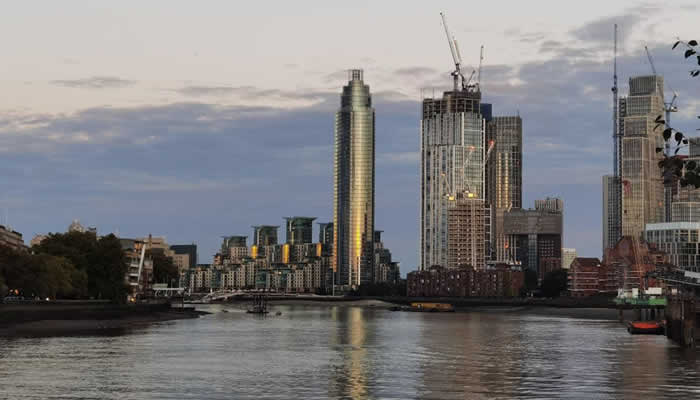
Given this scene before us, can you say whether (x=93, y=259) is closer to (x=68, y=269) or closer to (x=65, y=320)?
(x=68, y=269)

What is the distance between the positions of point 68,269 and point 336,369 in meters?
97.8

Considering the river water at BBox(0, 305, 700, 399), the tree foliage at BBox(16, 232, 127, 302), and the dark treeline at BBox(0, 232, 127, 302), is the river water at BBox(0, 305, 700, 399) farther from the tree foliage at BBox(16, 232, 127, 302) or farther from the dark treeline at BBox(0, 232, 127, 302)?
the tree foliage at BBox(16, 232, 127, 302)

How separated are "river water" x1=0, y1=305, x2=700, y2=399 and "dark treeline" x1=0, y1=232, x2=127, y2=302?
34994 mm

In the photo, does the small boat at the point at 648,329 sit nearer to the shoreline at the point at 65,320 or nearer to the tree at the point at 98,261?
the shoreline at the point at 65,320

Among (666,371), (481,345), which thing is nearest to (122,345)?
(481,345)

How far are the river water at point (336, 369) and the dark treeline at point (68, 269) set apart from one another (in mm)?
34994

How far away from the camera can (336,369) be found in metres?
79.0

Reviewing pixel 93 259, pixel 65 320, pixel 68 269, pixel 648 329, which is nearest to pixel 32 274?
pixel 65 320

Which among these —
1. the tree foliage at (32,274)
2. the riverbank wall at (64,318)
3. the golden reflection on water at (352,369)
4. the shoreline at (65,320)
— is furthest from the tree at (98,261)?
the golden reflection on water at (352,369)

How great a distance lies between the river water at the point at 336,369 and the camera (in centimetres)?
6119

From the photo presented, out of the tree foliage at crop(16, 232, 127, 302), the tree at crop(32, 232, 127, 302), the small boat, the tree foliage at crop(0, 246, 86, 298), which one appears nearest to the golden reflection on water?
the small boat

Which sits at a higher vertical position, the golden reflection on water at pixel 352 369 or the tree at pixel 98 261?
the tree at pixel 98 261

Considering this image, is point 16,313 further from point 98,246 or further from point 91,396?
point 91,396

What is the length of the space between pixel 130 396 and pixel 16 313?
78.8 metres
